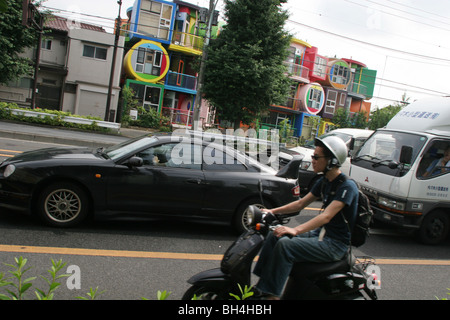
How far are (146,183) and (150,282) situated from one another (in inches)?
70.0

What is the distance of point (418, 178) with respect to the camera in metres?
6.84

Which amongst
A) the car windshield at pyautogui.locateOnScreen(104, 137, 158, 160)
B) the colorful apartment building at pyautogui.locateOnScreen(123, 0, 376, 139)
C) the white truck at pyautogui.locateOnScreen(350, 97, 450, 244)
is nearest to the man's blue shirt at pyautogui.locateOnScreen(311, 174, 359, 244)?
the car windshield at pyautogui.locateOnScreen(104, 137, 158, 160)

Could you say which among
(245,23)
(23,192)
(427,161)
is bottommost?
(23,192)

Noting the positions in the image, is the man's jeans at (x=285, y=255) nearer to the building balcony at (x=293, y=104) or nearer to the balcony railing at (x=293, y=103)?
the building balcony at (x=293, y=104)

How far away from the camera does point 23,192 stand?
16.9 feet

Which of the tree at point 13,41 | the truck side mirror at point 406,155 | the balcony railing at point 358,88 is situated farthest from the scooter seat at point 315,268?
the balcony railing at point 358,88

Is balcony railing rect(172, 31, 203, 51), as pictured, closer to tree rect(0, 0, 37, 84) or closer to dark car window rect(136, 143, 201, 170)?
tree rect(0, 0, 37, 84)

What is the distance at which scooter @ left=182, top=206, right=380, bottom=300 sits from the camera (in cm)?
296

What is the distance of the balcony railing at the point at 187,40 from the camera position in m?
32.4

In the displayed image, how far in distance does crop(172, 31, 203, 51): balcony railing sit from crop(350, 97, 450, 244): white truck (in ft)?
89.8

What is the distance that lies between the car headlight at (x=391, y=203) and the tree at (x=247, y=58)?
16.0 metres

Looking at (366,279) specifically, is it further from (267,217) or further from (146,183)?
(146,183)
